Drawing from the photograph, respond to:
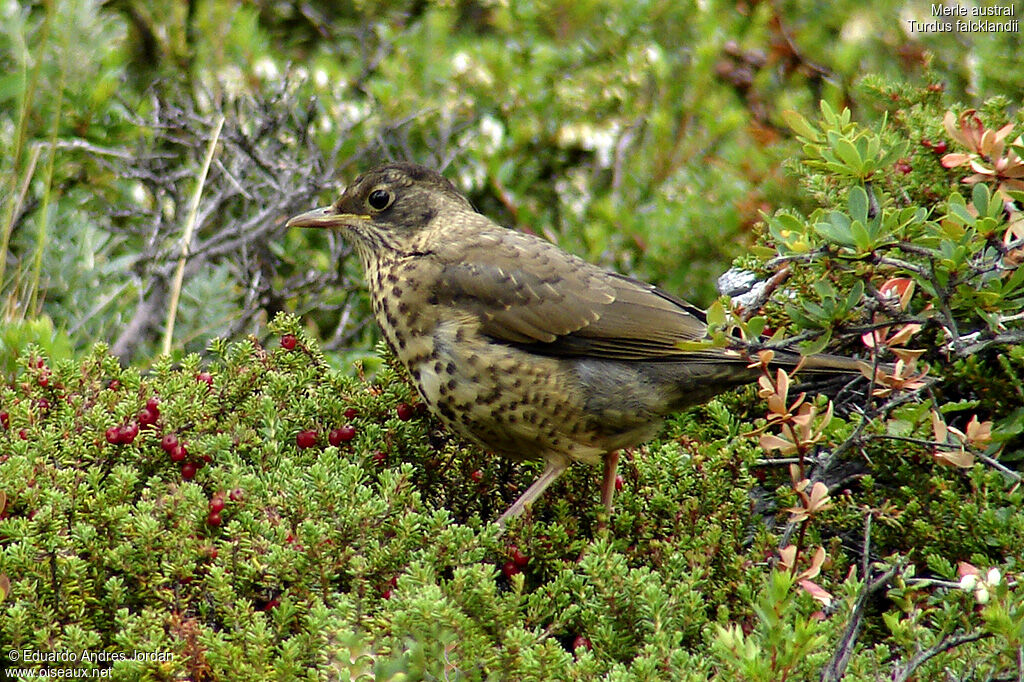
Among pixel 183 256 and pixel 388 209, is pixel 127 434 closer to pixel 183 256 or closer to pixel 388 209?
pixel 388 209

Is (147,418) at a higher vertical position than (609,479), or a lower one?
higher

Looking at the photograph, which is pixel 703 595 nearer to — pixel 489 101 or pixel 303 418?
pixel 303 418

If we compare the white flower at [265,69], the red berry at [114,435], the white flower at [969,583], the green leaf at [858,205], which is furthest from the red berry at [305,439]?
the white flower at [265,69]

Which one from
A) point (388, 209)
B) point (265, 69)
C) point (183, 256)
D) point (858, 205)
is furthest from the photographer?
point (265, 69)

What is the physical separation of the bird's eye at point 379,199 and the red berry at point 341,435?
Answer: 1.20m

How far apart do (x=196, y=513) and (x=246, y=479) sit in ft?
0.58

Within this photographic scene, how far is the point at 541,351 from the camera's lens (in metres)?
4.05

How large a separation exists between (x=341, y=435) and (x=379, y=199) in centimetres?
126

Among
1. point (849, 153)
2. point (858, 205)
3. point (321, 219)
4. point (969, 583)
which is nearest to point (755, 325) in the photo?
point (858, 205)

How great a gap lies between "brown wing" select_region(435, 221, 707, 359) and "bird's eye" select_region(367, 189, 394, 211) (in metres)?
0.44

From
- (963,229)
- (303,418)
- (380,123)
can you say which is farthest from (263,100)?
(963,229)

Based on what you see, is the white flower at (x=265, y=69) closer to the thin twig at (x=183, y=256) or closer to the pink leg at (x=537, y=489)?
the thin twig at (x=183, y=256)

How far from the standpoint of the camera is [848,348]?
150 inches

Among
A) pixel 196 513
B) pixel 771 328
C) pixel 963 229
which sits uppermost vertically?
pixel 963 229
